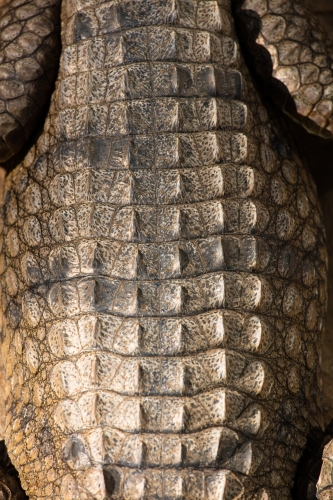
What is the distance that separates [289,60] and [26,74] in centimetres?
118

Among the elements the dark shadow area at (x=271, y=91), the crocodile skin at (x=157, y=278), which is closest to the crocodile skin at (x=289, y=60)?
the dark shadow area at (x=271, y=91)

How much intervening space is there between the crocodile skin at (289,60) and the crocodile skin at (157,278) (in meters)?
0.14

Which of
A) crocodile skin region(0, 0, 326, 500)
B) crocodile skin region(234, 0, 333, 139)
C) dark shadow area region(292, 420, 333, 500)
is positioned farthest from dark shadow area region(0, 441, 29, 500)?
crocodile skin region(234, 0, 333, 139)

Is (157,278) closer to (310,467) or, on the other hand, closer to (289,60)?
(310,467)

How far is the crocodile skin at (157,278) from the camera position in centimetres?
269

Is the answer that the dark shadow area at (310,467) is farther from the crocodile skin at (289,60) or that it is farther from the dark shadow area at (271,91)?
the crocodile skin at (289,60)

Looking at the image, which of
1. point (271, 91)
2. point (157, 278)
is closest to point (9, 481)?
point (157, 278)

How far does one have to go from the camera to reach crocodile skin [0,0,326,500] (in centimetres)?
269

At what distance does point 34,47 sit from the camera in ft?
10.7

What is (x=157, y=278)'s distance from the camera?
2.79 metres

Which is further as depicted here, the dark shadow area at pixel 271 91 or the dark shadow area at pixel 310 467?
the dark shadow area at pixel 271 91

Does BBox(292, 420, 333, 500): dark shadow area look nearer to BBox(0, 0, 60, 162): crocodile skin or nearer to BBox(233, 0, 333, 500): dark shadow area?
BBox(233, 0, 333, 500): dark shadow area

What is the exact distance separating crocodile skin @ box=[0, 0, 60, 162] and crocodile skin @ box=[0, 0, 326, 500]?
9cm

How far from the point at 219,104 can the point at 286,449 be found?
1.43 metres
